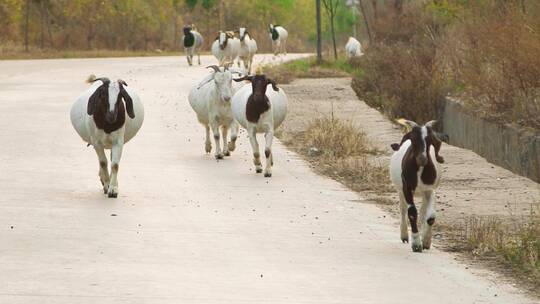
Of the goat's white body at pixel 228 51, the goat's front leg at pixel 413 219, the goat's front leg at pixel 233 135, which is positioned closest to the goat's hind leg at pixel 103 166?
the goat's front leg at pixel 233 135

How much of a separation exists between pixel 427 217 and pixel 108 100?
5178mm

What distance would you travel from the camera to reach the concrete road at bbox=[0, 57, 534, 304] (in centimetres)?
1098

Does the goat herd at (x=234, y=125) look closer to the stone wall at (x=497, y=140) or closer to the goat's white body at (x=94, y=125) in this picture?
the goat's white body at (x=94, y=125)

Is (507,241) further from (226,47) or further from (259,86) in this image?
(226,47)

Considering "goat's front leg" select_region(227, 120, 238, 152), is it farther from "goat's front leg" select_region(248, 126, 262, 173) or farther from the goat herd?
"goat's front leg" select_region(248, 126, 262, 173)

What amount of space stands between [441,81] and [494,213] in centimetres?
1477

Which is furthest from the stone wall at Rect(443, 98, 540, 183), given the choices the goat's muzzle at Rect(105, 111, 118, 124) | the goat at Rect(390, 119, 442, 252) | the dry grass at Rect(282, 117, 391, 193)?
the goat at Rect(390, 119, 442, 252)

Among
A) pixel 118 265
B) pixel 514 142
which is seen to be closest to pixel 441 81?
pixel 514 142

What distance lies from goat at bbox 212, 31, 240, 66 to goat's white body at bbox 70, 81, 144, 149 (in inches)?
1111

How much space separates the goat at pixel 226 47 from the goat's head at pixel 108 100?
29.0 meters

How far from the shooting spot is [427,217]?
42.5 ft

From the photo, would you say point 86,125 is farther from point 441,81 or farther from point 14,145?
point 441,81

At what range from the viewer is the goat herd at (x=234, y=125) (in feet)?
42.6

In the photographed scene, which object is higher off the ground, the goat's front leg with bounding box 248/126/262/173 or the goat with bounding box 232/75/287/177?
the goat with bounding box 232/75/287/177
